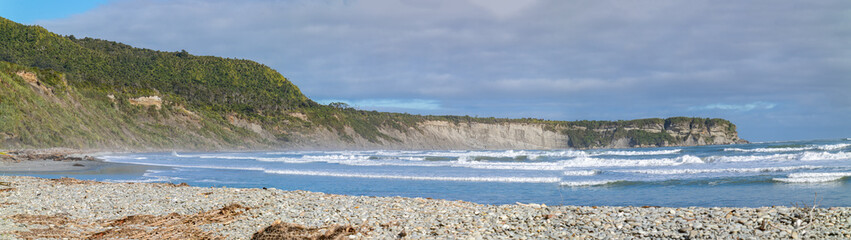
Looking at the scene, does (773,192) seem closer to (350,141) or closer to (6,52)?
(350,141)

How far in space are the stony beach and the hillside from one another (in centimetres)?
3745

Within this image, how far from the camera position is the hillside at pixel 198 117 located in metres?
49.6

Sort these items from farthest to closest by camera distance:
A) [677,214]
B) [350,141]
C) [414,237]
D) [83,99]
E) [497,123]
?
[497,123]
[350,141]
[83,99]
[677,214]
[414,237]

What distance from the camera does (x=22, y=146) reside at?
131 feet

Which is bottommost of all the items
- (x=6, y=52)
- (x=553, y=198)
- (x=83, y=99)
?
(x=553, y=198)

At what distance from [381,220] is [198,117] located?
72.5 metres

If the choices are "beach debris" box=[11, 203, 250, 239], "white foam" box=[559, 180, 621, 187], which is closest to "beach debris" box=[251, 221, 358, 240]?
"beach debris" box=[11, 203, 250, 239]

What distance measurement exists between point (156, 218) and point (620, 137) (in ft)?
392

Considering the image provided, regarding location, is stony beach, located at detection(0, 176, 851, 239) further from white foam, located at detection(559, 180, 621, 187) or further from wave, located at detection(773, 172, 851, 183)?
wave, located at detection(773, 172, 851, 183)

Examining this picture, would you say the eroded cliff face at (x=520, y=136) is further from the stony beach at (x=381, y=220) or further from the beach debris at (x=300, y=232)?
the beach debris at (x=300, y=232)

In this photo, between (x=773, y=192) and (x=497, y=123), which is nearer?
(x=773, y=192)

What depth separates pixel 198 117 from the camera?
245ft

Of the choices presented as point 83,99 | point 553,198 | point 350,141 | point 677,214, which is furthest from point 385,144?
point 677,214

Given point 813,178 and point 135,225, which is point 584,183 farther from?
point 135,225
